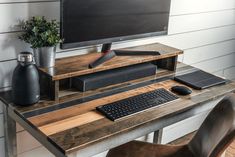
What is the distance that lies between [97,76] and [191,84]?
516mm

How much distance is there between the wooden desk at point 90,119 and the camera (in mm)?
1328

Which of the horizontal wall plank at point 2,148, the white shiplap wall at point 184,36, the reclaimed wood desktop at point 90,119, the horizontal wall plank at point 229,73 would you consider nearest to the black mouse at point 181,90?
the reclaimed wood desktop at point 90,119

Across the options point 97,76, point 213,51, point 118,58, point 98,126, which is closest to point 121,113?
point 98,126

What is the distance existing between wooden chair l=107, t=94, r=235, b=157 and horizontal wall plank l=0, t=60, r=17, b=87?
59cm

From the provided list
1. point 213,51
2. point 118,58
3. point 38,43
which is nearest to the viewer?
point 38,43

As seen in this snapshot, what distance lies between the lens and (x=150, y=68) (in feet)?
6.43

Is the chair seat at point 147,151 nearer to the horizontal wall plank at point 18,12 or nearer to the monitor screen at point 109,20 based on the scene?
the monitor screen at point 109,20

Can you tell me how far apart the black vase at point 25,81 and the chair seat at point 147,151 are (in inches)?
19.1

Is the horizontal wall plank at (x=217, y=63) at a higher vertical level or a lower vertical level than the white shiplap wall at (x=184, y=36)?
lower

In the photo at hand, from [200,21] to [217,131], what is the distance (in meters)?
1.29

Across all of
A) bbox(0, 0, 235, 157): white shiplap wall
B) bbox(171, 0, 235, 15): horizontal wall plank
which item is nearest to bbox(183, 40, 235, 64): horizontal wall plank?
bbox(0, 0, 235, 157): white shiplap wall

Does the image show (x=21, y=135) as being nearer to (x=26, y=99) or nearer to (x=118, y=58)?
(x=26, y=99)

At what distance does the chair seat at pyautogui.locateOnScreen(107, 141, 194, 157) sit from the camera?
1742 mm

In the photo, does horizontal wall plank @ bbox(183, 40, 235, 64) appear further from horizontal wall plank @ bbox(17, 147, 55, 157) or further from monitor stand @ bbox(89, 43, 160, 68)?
horizontal wall plank @ bbox(17, 147, 55, 157)
